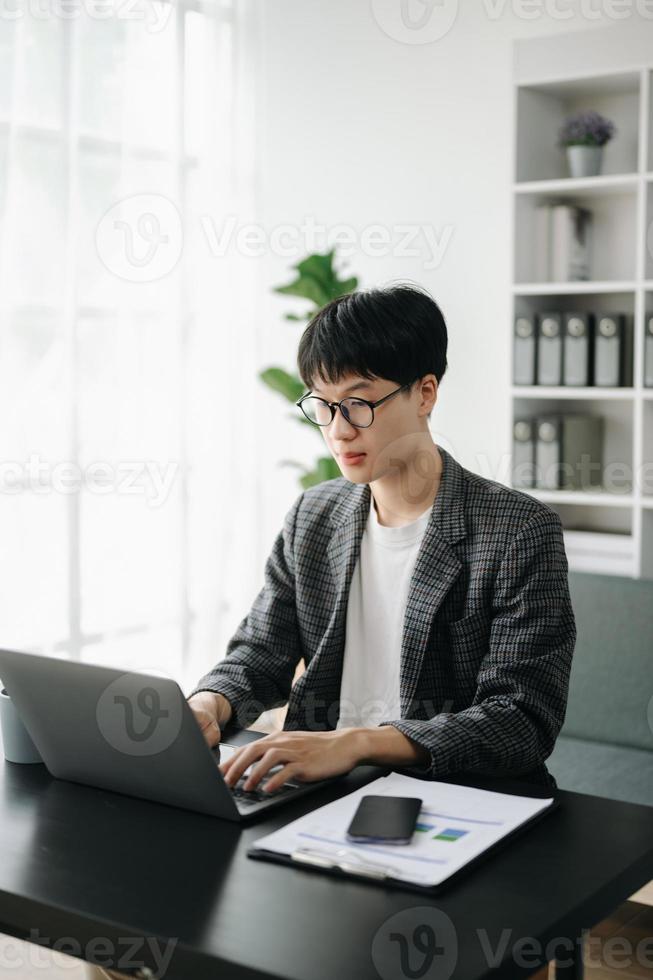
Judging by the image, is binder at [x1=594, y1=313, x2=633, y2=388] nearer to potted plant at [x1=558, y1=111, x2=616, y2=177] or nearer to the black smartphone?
potted plant at [x1=558, y1=111, x2=616, y2=177]

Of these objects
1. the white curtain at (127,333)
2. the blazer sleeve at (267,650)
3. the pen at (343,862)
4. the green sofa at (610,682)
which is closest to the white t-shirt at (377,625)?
the blazer sleeve at (267,650)

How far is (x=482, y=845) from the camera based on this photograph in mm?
1240

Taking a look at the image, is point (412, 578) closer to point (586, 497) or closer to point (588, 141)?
→ point (586, 497)

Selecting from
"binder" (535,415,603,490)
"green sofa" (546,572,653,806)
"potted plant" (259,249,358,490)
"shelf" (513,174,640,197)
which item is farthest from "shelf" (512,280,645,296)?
"green sofa" (546,572,653,806)

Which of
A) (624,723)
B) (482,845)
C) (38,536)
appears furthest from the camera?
(38,536)

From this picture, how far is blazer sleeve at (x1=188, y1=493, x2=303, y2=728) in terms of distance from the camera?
1826 mm

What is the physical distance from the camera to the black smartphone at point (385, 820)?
125 centimetres

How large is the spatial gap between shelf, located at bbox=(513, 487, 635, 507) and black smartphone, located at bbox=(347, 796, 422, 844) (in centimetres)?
228

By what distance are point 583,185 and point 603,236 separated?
311 mm

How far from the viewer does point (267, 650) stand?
1.94 metres

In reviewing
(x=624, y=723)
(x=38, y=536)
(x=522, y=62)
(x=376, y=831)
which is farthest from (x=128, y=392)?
(x=376, y=831)

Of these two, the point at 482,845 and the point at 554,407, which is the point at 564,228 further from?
the point at 482,845

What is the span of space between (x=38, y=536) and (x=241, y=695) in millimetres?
1940

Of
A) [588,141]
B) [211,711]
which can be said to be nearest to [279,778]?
[211,711]
